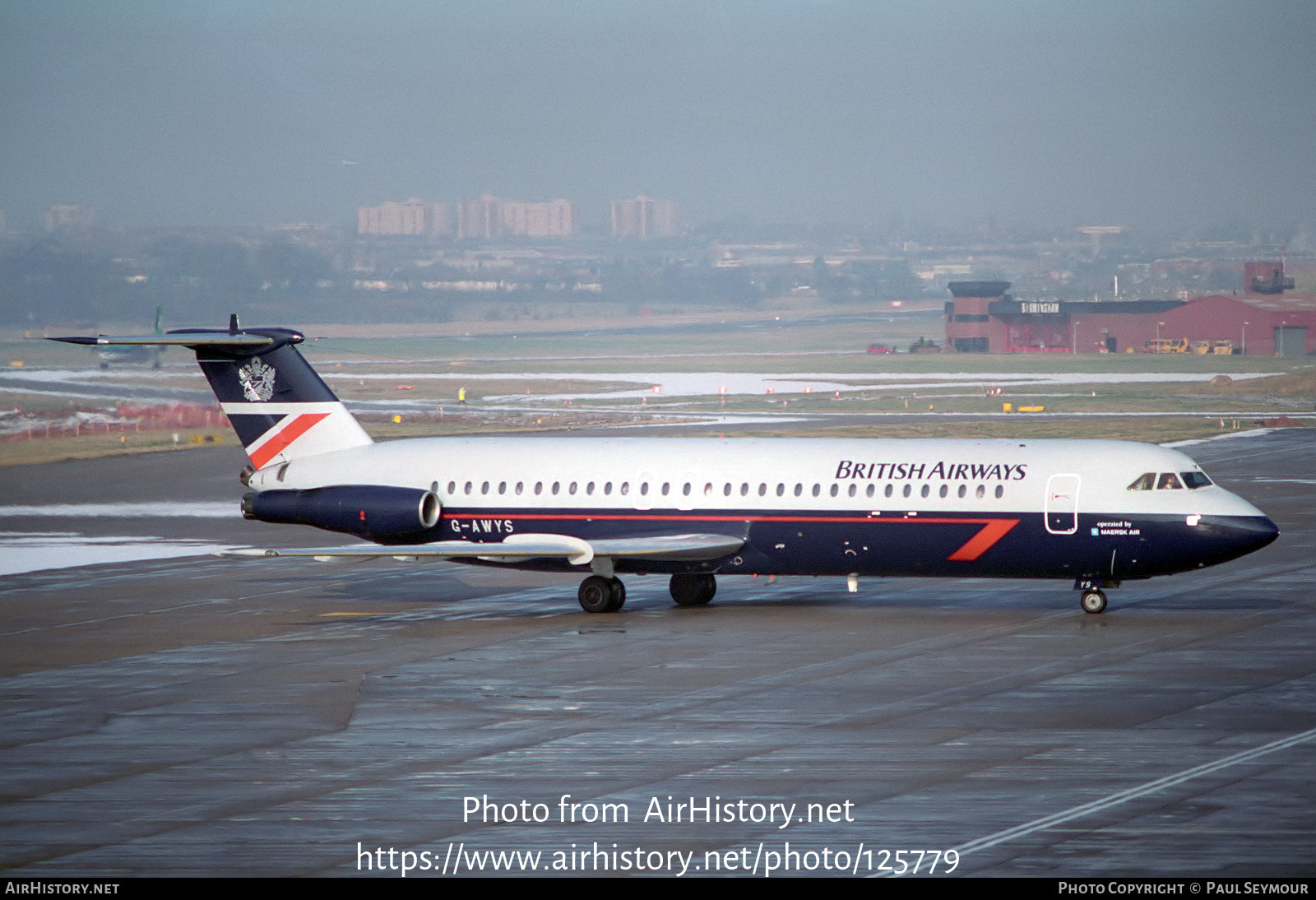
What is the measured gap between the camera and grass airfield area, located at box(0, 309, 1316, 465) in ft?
269

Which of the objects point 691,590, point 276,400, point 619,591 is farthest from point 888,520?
point 276,400

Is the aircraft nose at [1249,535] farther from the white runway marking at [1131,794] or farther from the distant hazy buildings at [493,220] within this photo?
the distant hazy buildings at [493,220]

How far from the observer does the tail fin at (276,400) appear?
34844 millimetres

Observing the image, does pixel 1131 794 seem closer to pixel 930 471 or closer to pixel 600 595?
pixel 930 471

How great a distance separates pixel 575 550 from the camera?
3269 centimetres

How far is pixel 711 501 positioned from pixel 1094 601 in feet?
23.2

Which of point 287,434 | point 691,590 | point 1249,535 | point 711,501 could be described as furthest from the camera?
point 287,434

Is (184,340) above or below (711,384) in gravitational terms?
above

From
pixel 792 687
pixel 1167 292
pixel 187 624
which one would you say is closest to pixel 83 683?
pixel 187 624

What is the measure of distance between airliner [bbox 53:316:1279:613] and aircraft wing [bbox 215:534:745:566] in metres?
0.04

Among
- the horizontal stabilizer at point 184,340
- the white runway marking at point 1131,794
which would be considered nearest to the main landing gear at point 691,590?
the horizontal stabilizer at point 184,340

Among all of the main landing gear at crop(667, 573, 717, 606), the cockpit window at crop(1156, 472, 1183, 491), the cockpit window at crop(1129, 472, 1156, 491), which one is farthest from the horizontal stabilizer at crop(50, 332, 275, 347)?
the cockpit window at crop(1156, 472, 1183, 491)

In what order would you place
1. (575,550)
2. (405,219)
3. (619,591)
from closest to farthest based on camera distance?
(575,550)
(619,591)
(405,219)

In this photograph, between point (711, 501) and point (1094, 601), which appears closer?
point (1094, 601)
